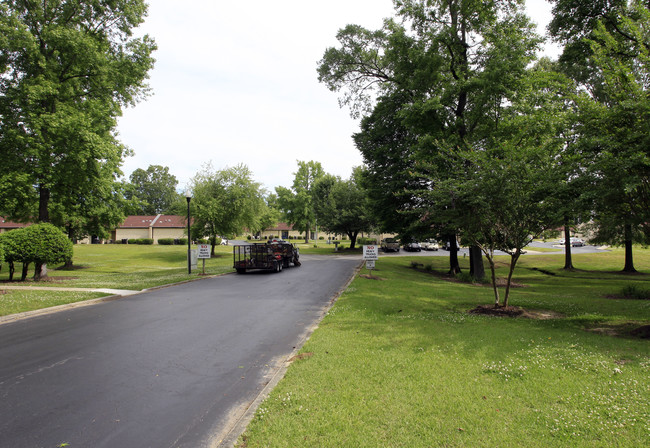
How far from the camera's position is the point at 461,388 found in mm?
4410

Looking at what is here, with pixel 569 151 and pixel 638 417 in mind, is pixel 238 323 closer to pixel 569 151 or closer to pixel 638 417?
pixel 638 417

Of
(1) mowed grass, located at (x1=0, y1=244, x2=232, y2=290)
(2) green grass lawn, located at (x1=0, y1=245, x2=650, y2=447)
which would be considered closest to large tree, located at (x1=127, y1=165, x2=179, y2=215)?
(1) mowed grass, located at (x1=0, y1=244, x2=232, y2=290)

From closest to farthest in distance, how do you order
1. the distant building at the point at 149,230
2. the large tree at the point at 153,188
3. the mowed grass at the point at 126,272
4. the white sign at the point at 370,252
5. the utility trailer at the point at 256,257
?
the mowed grass at the point at 126,272, the white sign at the point at 370,252, the utility trailer at the point at 256,257, the distant building at the point at 149,230, the large tree at the point at 153,188

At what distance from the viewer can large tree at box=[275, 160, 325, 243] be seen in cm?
6575

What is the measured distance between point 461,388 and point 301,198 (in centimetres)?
6214

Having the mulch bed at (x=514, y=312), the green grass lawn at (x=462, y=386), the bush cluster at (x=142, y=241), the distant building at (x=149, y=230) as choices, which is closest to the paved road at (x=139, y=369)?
the green grass lawn at (x=462, y=386)

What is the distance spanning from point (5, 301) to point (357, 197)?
124ft

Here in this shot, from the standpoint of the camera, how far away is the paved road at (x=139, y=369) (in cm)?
375

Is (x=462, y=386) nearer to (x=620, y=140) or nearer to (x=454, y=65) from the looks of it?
(x=620, y=140)

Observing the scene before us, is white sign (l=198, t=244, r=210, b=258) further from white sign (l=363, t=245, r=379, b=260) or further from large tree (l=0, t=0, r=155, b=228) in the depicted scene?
white sign (l=363, t=245, r=379, b=260)

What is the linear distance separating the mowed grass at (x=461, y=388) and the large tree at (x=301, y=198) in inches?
2283

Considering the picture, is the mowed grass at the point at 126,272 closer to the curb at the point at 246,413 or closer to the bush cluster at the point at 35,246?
the bush cluster at the point at 35,246

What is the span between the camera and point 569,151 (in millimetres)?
8719

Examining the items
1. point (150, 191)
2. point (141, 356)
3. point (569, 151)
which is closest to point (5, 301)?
point (141, 356)
